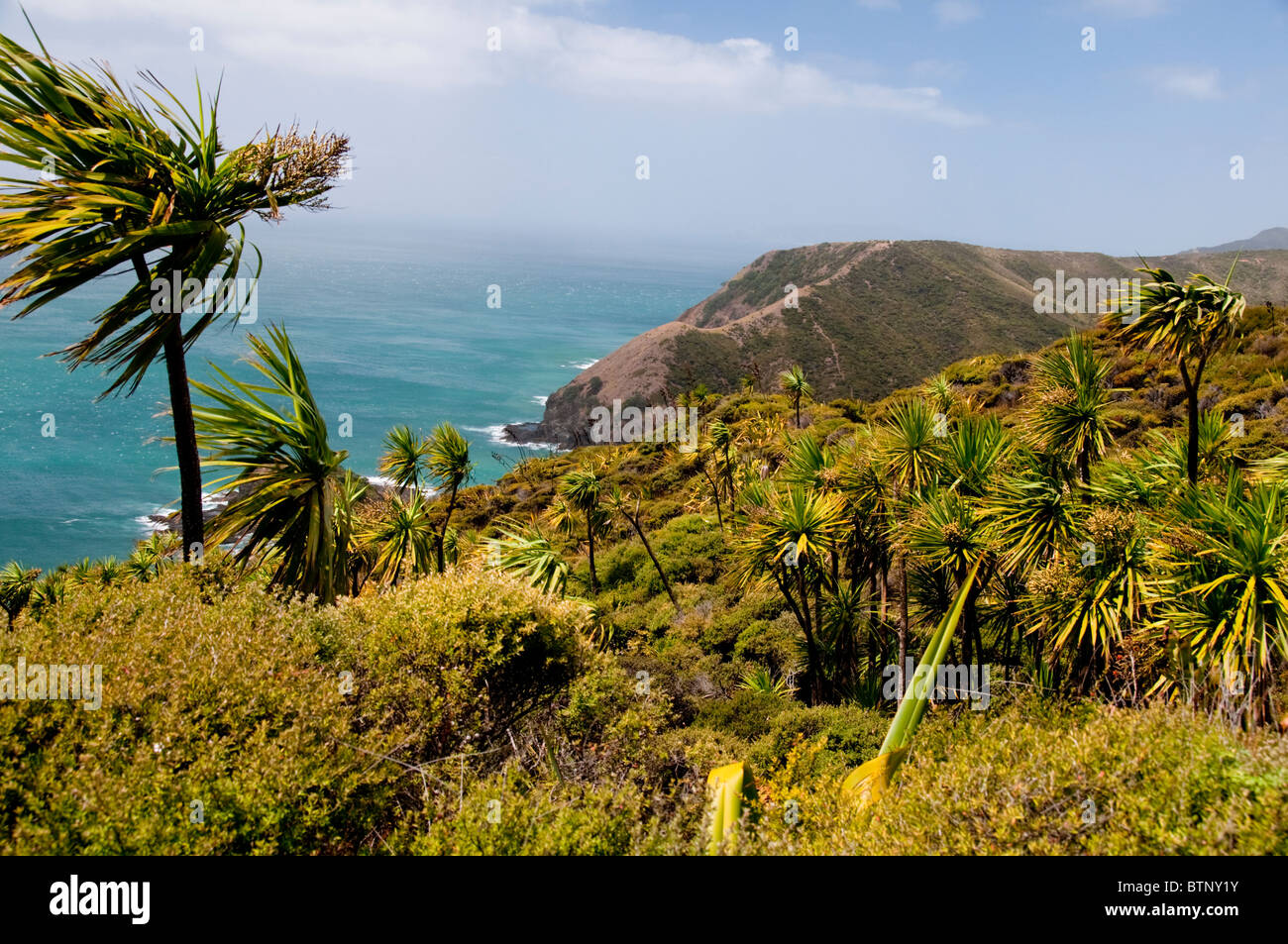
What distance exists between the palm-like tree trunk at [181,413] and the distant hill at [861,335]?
70452mm

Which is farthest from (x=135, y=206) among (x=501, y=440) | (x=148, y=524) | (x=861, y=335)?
(x=861, y=335)

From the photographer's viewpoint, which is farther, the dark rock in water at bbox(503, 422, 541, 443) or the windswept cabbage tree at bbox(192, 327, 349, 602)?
the dark rock in water at bbox(503, 422, 541, 443)

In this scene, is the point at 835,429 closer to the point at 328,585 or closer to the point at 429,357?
the point at 328,585

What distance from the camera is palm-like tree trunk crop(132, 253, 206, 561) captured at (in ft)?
16.5

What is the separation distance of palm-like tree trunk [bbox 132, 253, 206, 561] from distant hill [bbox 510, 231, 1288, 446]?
231ft

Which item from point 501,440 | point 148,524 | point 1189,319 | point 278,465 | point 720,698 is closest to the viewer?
point 278,465

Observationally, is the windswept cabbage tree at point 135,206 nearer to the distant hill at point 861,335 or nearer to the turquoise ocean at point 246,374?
the turquoise ocean at point 246,374

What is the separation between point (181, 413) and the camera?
5.21 m

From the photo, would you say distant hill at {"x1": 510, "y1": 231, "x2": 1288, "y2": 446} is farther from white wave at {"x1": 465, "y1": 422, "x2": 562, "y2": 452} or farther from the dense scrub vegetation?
the dense scrub vegetation

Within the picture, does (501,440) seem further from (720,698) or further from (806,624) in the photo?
(806,624)

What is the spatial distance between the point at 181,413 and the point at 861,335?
9331cm

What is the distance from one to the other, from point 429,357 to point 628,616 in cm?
12044

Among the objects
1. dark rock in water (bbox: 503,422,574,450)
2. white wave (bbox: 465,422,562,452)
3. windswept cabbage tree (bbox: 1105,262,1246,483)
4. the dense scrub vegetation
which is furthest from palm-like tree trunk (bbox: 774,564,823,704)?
dark rock in water (bbox: 503,422,574,450)
